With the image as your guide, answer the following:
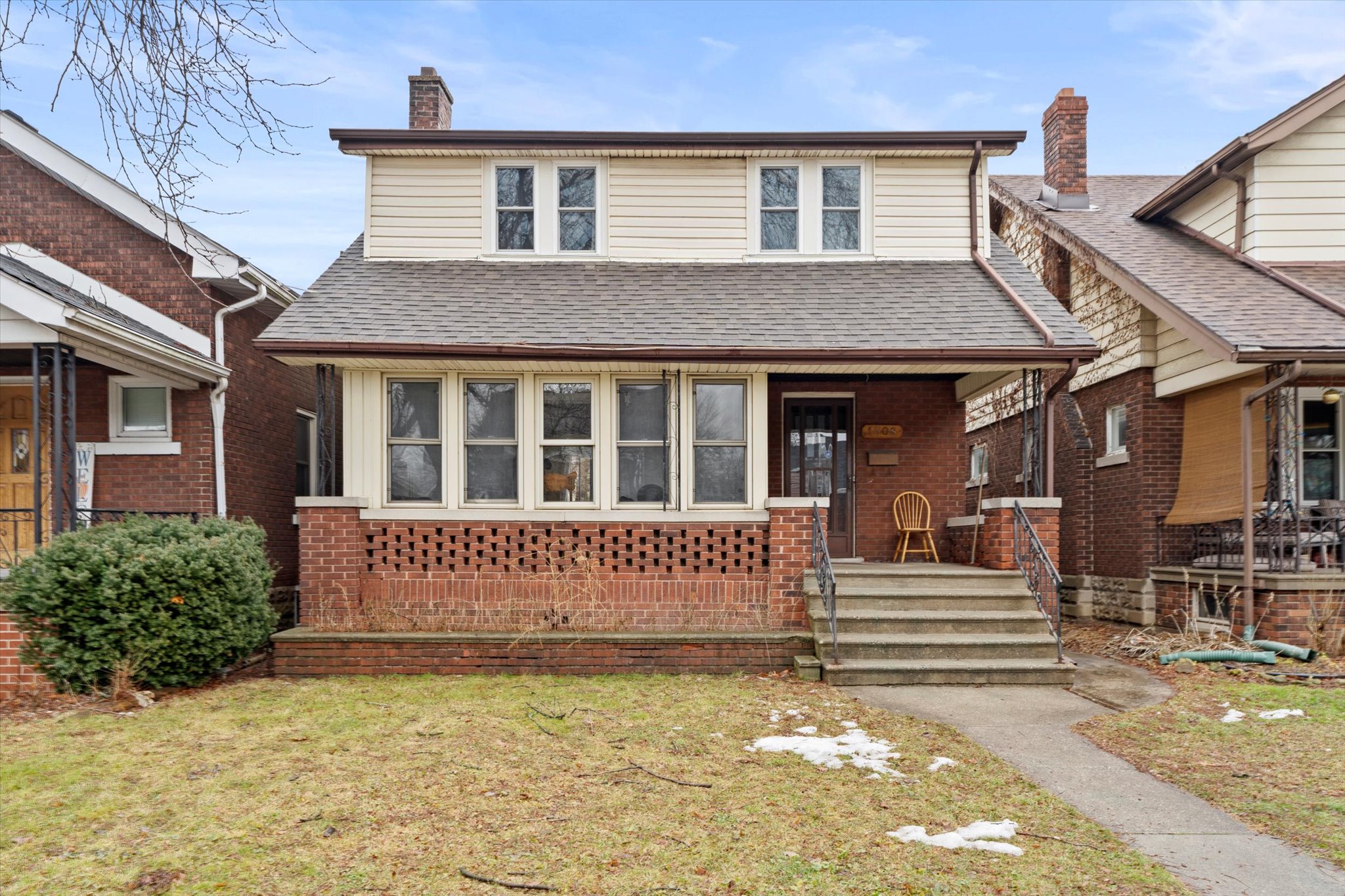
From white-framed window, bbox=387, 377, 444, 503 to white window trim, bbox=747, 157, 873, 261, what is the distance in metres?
4.49

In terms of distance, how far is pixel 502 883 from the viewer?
144 inches

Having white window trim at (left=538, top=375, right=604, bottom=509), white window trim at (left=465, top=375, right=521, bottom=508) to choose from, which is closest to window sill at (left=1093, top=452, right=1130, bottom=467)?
white window trim at (left=538, top=375, right=604, bottom=509)

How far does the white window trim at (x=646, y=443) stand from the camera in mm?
9273

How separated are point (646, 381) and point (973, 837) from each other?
20.3 feet

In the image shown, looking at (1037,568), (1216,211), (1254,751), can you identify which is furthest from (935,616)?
(1216,211)

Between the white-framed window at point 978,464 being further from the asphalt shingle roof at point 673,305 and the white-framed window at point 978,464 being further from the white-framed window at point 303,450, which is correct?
the white-framed window at point 303,450

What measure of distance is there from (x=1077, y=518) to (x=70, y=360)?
13.2m

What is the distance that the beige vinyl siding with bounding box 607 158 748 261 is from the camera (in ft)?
35.6

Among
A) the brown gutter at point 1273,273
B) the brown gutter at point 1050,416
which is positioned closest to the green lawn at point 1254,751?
the brown gutter at point 1050,416

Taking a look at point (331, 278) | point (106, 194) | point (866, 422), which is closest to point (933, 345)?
point (866, 422)

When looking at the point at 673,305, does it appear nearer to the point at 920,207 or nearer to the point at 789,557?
the point at 789,557

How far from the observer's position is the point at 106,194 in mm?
10281

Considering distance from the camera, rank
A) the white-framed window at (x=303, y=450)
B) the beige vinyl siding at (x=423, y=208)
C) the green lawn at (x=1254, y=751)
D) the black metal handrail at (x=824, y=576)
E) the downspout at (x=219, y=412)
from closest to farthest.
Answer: the green lawn at (x=1254, y=751) < the black metal handrail at (x=824, y=576) < the downspout at (x=219, y=412) < the beige vinyl siding at (x=423, y=208) < the white-framed window at (x=303, y=450)

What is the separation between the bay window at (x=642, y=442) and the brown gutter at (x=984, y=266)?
416cm
